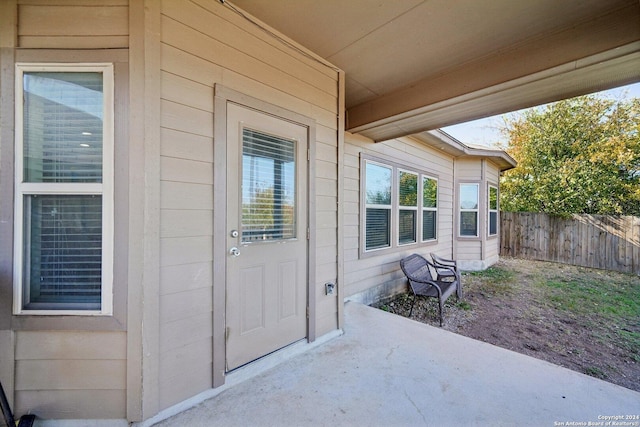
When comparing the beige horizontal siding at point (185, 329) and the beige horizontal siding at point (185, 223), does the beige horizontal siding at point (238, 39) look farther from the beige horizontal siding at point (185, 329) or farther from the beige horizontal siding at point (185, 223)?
the beige horizontal siding at point (185, 329)

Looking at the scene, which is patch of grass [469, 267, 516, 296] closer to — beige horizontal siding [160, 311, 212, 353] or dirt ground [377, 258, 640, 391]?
dirt ground [377, 258, 640, 391]

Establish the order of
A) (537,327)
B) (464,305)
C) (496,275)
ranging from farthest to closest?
(496,275), (464,305), (537,327)

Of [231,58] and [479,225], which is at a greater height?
[231,58]

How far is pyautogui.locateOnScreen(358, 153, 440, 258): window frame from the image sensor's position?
13.2ft

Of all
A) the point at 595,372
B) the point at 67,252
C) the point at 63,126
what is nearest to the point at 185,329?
the point at 67,252

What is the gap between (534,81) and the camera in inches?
87.6

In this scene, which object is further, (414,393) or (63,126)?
(414,393)

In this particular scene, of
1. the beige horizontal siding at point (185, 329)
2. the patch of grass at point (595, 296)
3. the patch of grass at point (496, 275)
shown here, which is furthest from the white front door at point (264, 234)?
the patch of grass at point (496, 275)

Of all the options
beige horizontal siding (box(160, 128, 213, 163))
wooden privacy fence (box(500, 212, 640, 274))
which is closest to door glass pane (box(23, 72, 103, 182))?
beige horizontal siding (box(160, 128, 213, 163))

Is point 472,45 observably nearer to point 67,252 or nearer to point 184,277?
point 184,277

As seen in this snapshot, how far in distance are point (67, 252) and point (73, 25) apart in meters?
1.28

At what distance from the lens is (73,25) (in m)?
1.50

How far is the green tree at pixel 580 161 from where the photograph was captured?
7648mm

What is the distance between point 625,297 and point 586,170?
4.91 m
